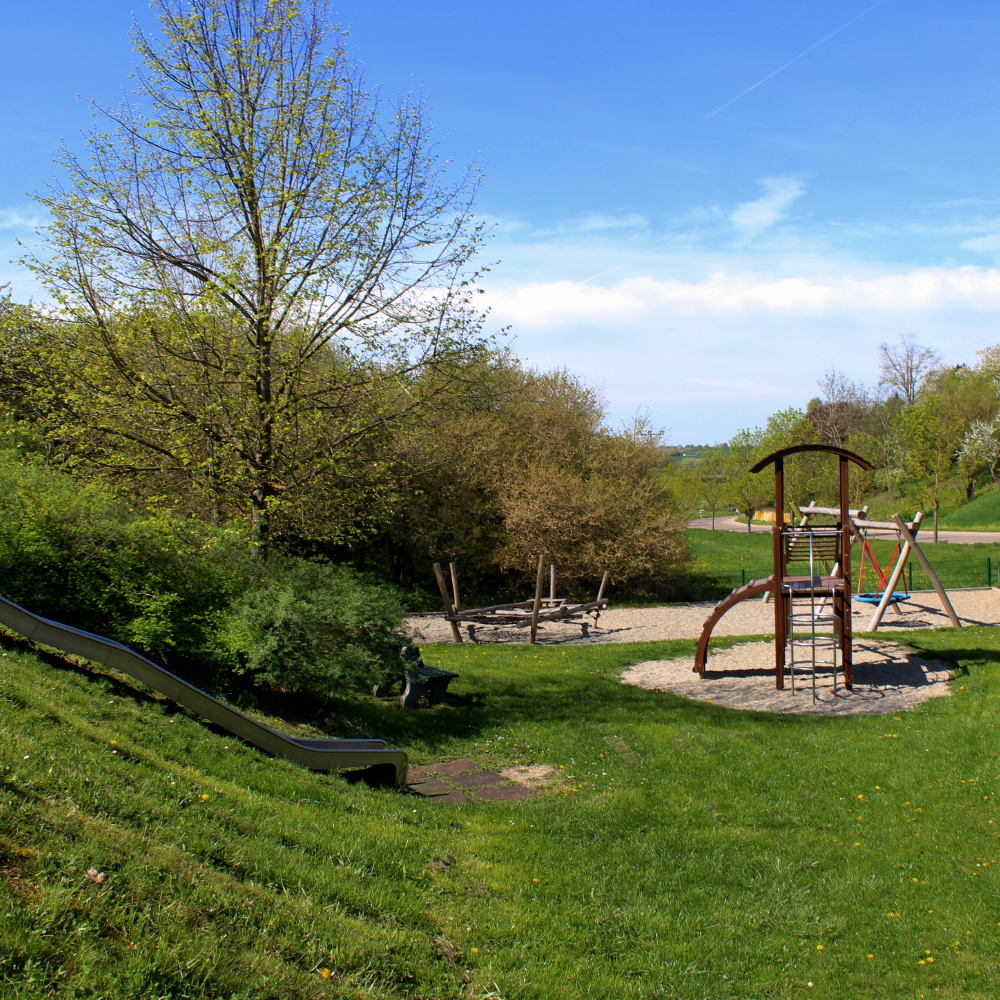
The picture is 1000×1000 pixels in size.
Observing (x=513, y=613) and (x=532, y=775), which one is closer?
(x=532, y=775)

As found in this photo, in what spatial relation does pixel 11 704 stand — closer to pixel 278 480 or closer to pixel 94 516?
pixel 94 516

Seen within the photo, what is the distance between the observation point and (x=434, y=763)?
25.2 feet

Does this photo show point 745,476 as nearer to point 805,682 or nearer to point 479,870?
point 805,682

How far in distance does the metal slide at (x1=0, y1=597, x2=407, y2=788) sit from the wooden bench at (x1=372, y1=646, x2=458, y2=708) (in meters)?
3.07

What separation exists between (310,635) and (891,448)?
157 ft

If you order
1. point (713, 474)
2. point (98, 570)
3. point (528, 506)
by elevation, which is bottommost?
point (98, 570)

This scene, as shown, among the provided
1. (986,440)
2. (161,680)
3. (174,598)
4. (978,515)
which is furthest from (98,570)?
(986,440)

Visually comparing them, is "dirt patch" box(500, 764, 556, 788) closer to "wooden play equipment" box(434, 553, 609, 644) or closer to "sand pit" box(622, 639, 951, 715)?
"sand pit" box(622, 639, 951, 715)

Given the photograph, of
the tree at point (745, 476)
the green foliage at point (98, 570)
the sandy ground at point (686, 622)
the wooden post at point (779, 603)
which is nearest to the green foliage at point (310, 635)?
the green foliage at point (98, 570)

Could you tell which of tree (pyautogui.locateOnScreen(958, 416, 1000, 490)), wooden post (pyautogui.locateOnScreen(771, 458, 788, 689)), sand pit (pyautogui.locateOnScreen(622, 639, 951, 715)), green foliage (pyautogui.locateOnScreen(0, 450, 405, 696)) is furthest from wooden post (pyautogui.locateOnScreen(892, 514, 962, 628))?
tree (pyautogui.locateOnScreen(958, 416, 1000, 490))

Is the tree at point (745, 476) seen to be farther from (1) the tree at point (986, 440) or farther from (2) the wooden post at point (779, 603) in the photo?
(2) the wooden post at point (779, 603)

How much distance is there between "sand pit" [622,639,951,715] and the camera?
416 inches

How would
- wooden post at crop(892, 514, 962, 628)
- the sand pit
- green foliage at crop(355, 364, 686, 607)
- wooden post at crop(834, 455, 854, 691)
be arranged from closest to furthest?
the sand pit
wooden post at crop(834, 455, 854, 691)
wooden post at crop(892, 514, 962, 628)
green foliage at crop(355, 364, 686, 607)

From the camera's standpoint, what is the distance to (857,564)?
101 ft
